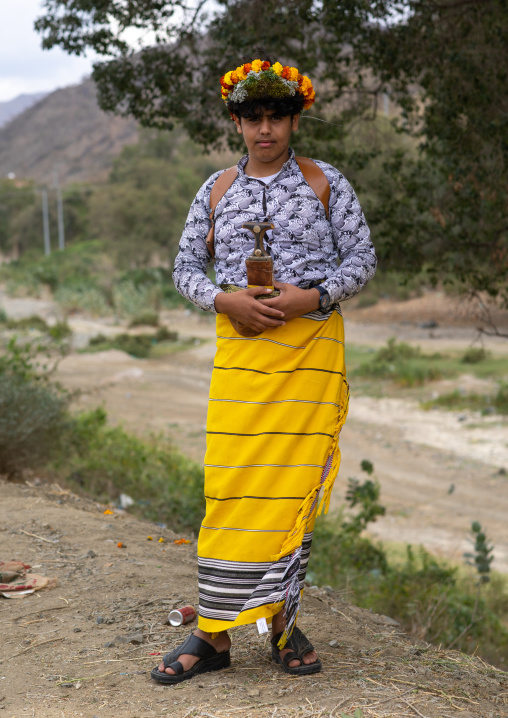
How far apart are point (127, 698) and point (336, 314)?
1359mm

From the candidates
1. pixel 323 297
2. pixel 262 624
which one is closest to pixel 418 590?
pixel 262 624

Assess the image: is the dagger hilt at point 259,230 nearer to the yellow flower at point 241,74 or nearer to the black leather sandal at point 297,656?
the yellow flower at point 241,74

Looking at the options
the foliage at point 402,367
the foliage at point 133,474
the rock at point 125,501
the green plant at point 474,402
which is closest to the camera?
the foliage at point 133,474

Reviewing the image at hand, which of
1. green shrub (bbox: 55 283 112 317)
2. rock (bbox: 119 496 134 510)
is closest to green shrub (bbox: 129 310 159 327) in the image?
green shrub (bbox: 55 283 112 317)

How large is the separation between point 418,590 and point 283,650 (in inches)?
113

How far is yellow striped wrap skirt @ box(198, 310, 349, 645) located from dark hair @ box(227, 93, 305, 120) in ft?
2.17

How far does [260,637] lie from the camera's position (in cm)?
293

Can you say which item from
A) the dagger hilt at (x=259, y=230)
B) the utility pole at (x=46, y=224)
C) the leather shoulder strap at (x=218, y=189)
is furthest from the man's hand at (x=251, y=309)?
the utility pole at (x=46, y=224)

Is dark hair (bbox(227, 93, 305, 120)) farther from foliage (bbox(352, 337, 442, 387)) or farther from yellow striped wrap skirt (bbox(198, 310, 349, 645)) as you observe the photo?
foliage (bbox(352, 337, 442, 387))

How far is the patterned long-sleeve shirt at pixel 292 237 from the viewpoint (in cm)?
251

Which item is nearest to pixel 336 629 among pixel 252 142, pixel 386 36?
pixel 252 142

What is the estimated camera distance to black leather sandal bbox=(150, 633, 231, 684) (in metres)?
2.47

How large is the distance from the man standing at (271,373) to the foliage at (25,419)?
390 cm

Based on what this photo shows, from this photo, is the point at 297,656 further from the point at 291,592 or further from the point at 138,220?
the point at 138,220
